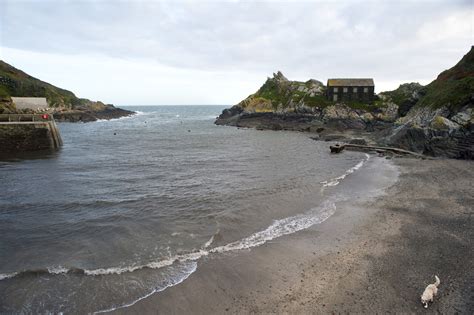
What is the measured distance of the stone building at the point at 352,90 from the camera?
100 m

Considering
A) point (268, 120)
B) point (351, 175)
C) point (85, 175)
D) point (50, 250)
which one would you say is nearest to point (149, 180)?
point (85, 175)

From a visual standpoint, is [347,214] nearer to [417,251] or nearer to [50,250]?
[417,251]

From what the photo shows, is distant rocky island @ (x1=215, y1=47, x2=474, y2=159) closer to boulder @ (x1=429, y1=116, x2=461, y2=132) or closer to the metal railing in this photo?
boulder @ (x1=429, y1=116, x2=461, y2=132)

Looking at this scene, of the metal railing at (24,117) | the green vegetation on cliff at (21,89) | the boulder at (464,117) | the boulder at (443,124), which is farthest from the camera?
the green vegetation on cliff at (21,89)

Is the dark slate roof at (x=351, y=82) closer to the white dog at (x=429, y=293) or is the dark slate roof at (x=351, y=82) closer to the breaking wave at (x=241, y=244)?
the breaking wave at (x=241, y=244)

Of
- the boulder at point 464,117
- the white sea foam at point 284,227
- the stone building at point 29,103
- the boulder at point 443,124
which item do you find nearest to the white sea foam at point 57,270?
the white sea foam at point 284,227

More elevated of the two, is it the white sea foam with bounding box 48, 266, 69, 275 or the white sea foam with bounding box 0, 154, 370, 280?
the white sea foam with bounding box 0, 154, 370, 280

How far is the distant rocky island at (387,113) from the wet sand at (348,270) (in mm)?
27087

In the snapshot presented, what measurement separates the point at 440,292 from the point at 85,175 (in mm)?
33915

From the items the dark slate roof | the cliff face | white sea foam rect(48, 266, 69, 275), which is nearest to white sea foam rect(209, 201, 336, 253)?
white sea foam rect(48, 266, 69, 275)

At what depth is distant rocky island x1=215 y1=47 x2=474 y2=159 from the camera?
45.2m

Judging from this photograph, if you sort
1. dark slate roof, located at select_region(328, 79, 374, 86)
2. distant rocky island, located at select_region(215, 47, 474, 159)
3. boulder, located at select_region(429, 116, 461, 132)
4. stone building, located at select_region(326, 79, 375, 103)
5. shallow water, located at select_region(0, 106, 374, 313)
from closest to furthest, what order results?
shallow water, located at select_region(0, 106, 374, 313)
boulder, located at select_region(429, 116, 461, 132)
distant rocky island, located at select_region(215, 47, 474, 159)
stone building, located at select_region(326, 79, 375, 103)
dark slate roof, located at select_region(328, 79, 374, 86)

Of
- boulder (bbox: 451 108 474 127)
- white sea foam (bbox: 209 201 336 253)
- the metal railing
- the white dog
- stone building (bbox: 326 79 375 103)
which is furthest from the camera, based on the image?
stone building (bbox: 326 79 375 103)

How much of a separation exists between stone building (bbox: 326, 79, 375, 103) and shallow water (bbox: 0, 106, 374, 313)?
207 feet
